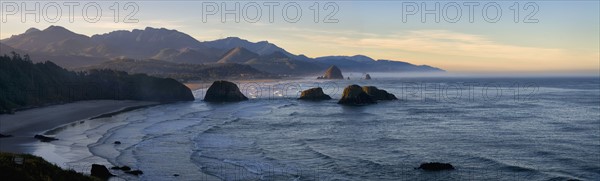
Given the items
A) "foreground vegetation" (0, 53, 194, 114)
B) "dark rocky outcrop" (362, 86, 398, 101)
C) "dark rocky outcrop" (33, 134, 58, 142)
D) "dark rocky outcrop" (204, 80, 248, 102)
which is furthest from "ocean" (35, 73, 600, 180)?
"dark rocky outcrop" (204, 80, 248, 102)

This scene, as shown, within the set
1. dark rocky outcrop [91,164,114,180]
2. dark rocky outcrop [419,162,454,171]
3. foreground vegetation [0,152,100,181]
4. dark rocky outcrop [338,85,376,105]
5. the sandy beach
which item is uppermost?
dark rocky outcrop [338,85,376,105]

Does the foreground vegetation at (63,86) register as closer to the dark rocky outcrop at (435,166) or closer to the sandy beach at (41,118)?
the sandy beach at (41,118)

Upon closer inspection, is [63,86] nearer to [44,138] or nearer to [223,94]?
[223,94]

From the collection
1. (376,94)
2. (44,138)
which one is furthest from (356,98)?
(44,138)

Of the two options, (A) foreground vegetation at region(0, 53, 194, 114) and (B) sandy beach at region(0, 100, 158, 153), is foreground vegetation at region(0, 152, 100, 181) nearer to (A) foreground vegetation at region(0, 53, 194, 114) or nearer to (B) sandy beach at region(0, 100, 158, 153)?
(B) sandy beach at region(0, 100, 158, 153)

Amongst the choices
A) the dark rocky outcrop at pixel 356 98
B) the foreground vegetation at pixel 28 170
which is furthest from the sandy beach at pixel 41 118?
the dark rocky outcrop at pixel 356 98

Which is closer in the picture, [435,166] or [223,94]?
[435,166]
